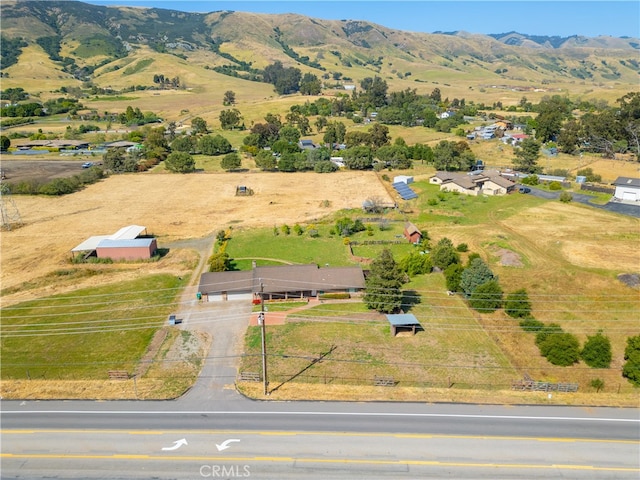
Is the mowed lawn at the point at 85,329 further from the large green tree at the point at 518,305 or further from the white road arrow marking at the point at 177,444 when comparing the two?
the large green tree at the point at 518,305

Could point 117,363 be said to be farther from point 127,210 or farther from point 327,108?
point 327,108

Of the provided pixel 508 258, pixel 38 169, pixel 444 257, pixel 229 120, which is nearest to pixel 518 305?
pixel 444 257

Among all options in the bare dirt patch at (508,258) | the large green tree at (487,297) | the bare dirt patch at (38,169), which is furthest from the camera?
the bare dirt patch at (38,169)

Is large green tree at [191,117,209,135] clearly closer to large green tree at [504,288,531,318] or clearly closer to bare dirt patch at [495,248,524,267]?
bare dirt patch at [495,248,524,267]

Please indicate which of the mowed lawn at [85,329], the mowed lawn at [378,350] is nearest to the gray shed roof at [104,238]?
the mowed lawn at [85,329]

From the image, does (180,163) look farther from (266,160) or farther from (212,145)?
(266,160)

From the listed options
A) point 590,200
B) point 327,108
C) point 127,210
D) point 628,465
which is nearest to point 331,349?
point 628,465

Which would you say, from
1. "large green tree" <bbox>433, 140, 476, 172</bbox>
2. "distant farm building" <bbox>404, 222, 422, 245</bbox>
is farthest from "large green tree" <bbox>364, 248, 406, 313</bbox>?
"large green tree" <bbox>433, 140, 476, 172</bbox>
